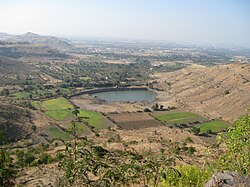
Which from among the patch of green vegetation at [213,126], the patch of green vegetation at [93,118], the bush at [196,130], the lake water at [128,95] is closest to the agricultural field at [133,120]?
the patch of green vegetation at [93,118]

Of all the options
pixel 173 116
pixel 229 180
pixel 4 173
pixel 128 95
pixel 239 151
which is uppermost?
pixel 239 151

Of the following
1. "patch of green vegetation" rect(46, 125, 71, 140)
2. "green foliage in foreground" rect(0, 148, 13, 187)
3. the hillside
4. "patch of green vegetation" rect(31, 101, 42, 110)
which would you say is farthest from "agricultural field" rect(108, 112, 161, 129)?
"green foliage in foreground" rect(0, 148, 13, 187)

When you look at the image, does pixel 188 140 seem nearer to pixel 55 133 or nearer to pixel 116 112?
pixel 55 133

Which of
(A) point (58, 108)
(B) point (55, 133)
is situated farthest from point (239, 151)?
(A) point (58, 108)

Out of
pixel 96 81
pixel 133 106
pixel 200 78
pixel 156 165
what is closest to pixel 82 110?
pixel 133 106

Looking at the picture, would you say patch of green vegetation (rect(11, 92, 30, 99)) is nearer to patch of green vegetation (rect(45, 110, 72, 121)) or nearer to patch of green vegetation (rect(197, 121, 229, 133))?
patch of green vegetation (rect(45, 110, 72, 121))

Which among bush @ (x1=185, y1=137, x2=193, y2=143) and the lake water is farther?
the lake water
